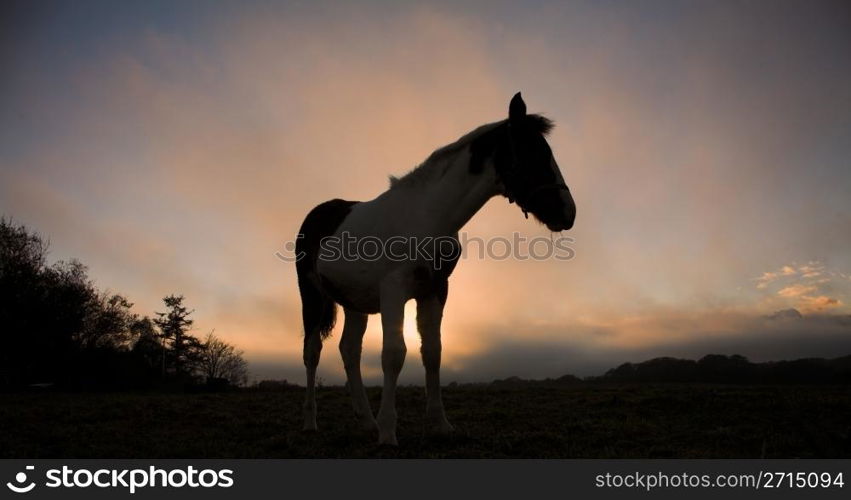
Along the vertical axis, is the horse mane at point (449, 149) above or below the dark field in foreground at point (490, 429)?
above

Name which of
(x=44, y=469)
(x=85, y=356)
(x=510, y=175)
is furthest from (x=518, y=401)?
(x=85, y=356)

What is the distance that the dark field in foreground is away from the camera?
5047 millimetres

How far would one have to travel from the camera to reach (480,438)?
18.9 ft

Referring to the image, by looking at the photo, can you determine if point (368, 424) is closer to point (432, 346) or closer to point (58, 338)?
point (432, 346)

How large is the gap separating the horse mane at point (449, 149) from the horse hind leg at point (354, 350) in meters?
2.27

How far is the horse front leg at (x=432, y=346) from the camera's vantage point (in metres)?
6.10

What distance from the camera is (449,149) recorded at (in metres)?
Result: 6.03

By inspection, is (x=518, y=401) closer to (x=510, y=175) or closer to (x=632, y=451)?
(x=632, y=451)

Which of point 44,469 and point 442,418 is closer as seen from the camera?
point 44,469

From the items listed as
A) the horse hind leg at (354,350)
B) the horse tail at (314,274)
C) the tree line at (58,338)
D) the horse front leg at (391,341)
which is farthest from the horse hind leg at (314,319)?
the tree line at (58,338)

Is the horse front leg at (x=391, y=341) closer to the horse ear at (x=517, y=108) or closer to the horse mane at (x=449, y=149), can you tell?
the horse mane at (x=449, y=149)

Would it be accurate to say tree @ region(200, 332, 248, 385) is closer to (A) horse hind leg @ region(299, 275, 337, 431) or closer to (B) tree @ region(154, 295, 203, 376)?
(B) tree @ region(154, 295, 203, 376)

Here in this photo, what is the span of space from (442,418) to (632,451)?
211 centimetres
